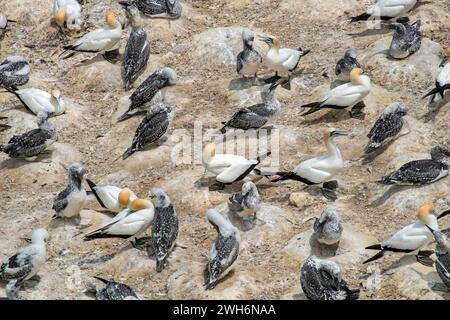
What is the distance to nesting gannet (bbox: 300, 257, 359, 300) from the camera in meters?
15.2

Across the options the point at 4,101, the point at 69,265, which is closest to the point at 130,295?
the point at 69,265

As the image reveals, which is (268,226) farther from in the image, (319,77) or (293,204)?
(319,77)

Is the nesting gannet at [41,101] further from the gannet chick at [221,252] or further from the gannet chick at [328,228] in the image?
the gannet chick at [328,228]

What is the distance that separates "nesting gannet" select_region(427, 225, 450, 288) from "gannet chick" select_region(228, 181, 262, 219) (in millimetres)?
2713

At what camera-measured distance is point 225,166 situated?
1845 centimetres

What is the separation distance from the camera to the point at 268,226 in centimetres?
1738

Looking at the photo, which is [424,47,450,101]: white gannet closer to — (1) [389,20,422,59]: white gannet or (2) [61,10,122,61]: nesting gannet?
(1) [389,20,422,59]: white gannet

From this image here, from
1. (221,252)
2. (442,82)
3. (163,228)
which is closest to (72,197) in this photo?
(163,228)

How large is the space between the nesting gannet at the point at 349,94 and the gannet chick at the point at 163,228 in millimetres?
4265

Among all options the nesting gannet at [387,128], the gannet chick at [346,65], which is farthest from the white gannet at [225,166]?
the gannet chick at [346,65]

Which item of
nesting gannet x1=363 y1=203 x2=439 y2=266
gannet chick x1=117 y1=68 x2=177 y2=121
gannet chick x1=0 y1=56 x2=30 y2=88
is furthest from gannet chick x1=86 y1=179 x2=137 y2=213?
gannet chick x1=0 y1=56 x2=30 y2=88

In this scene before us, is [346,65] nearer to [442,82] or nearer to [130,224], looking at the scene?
[442,82]

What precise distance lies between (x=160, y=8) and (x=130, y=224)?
27.4 feet

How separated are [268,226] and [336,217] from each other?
1.31 m
